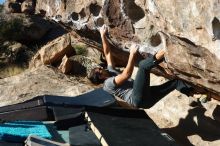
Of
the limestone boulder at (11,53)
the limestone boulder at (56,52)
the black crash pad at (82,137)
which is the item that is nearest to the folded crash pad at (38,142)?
the black crash pad at (82,137)

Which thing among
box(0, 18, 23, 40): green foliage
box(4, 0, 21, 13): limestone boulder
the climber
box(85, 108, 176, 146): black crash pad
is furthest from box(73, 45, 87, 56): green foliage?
box(85, 108, 176, 146): black crash pad

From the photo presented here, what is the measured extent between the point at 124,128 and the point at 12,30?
43.3 feet

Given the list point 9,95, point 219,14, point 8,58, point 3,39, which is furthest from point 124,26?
point 3,39

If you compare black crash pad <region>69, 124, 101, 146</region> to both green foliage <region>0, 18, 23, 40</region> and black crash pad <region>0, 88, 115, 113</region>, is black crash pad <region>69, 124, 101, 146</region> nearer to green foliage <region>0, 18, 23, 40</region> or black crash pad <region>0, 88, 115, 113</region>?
black crash pad <region>0, 88, 115, 113</region>

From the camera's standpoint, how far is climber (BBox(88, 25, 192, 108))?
7.72m

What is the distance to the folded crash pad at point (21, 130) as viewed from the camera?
7.38 metres

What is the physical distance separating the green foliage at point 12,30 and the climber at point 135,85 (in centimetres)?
1185

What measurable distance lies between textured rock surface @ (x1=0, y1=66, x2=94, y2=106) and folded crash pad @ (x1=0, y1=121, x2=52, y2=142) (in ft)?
10.5

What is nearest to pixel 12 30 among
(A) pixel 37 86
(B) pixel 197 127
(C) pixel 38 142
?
(A) pixel 37 86

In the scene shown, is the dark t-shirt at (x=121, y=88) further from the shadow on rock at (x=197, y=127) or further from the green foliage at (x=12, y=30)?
the green foliage at (x=12, y=30)

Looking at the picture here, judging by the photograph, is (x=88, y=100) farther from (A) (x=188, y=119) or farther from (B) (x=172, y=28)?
(B) (x=172, y=28)

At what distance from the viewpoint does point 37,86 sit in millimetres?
11922

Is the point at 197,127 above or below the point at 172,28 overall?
below

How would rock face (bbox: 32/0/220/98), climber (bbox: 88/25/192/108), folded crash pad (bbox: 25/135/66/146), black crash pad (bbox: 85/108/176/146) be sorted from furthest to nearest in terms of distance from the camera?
climber (bbox: 88/25/192/108) → black crash pad (bbox: 85/108/176/146) → folded crash pad (bbox: 25/135/66/146) → rock face (bbox: 32/0/220/98)
